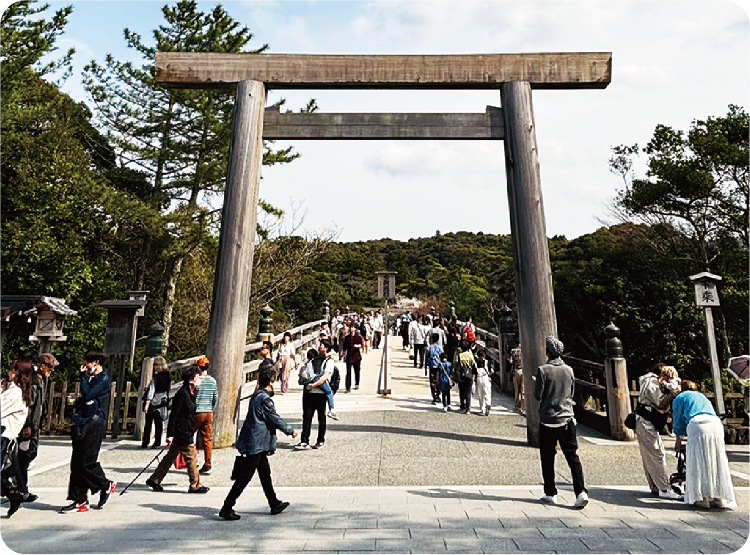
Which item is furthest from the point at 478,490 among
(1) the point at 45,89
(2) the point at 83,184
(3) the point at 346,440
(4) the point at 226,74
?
(1) the point at 45,89

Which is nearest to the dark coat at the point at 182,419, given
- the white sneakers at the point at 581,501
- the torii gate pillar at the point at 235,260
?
the torii gate pillar at the point at 235,260

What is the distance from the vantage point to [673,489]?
5.00 meters

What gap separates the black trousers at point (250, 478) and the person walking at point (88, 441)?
4.47 feet

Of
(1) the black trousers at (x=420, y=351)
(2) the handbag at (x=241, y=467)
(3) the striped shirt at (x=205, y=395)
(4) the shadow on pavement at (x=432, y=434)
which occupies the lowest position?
(4) the shadow on pavement at (x=432, y=434)

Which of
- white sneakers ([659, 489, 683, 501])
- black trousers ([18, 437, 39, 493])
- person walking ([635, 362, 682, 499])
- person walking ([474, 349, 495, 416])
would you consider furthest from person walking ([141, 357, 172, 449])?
white sneakers ([659, 489, 683, 501])

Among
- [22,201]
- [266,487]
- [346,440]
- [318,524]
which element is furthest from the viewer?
[22,201]

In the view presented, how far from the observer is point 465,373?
894cm

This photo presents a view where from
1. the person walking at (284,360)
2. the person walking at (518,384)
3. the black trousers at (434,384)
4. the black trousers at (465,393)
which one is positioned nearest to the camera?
the black trousers at (465,393)

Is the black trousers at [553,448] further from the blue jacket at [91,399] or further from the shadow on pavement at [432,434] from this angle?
the blue jacket at [91,399]

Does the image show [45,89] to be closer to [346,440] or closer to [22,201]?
[22,201]

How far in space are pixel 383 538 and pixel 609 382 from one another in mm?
5363

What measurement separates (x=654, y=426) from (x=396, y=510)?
9.78ft

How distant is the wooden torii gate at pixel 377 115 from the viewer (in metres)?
7.05

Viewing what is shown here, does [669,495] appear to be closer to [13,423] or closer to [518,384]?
[518,384]
